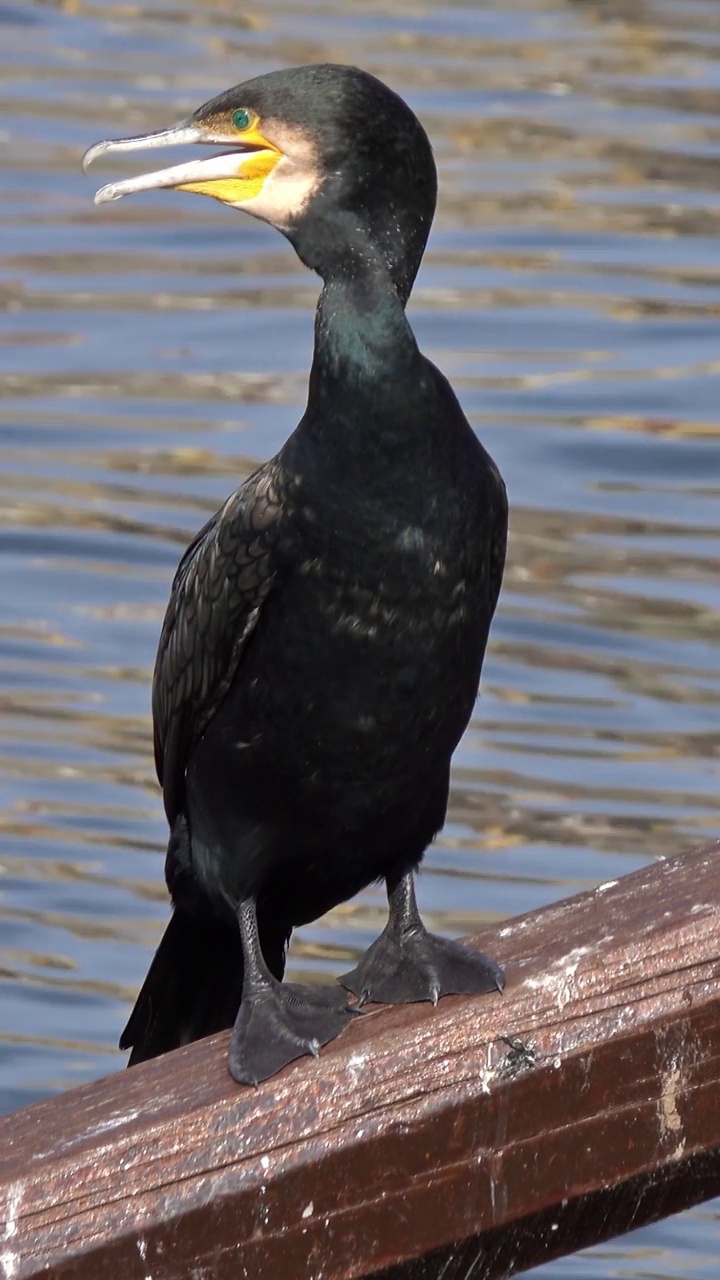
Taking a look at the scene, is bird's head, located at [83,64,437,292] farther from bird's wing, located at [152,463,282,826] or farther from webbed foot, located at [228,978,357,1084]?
webbed foot, located at [228,978,357,1084]

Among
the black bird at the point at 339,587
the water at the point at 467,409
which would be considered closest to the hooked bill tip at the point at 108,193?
the black bird at the point at 339,587

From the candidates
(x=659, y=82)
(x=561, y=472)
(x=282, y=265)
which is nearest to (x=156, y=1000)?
(x=561, y=472)

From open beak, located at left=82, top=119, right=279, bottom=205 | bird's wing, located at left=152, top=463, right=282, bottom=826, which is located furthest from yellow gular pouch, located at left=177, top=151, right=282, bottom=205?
bird's wing, located at left=152, top=463, right=282, bottom=826

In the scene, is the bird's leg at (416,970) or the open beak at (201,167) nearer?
the bird's leg at (416,970)

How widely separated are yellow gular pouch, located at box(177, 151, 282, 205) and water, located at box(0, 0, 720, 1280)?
2435 millimetres

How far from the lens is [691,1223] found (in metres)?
5.29

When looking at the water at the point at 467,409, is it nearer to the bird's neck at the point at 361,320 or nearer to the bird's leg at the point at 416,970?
the bird's leg at the point at 416,970

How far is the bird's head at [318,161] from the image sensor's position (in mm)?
3529

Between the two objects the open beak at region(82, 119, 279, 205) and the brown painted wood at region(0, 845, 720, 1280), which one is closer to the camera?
the brown painted wood at region(0, 845, 720, 1280)

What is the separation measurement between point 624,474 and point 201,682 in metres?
4.70

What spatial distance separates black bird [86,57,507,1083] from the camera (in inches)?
140

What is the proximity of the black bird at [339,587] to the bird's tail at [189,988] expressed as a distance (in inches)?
8.5

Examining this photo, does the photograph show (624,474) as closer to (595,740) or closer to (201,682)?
(595,740)

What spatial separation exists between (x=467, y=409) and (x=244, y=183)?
17.4 ft
